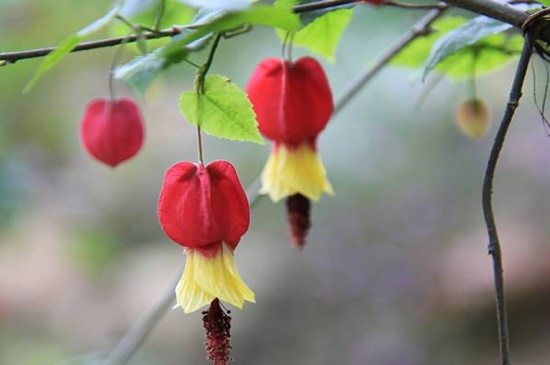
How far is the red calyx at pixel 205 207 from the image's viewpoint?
57cm

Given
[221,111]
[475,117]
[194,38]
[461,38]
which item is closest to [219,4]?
[194,38]

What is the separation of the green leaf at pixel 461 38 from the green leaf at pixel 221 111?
0.51 ft

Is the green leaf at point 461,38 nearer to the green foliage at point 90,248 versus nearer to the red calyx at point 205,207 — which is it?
the red calyx at point 205,207

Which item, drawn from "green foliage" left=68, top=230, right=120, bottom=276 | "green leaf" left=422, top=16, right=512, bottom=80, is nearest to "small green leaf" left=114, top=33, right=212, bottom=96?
"green leaf" left=422, top=16, right=512, bottom=80

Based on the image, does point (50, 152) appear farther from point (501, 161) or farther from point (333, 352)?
point (501, 161)

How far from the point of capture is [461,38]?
0.63m

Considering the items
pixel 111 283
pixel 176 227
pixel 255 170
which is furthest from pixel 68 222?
pixel 176 227

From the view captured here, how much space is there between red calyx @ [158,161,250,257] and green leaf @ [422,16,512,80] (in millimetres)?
168

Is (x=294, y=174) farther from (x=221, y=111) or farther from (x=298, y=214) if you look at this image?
(x=221, y=111)

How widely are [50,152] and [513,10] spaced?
2820 millimetres

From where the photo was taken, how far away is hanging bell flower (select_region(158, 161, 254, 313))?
0.56 meters

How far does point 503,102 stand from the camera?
292 centimetres

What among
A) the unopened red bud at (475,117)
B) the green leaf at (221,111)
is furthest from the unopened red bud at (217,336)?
the unopened red bud at (475,117)

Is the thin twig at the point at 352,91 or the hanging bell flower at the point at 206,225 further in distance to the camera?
the thin twig at the point at 352,91
